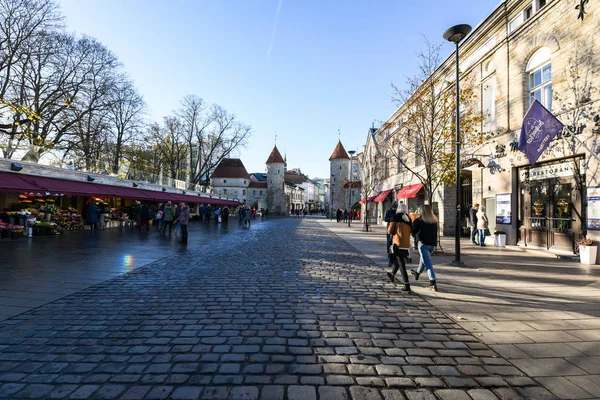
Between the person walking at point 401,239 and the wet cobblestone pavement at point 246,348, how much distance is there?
19.7 inches

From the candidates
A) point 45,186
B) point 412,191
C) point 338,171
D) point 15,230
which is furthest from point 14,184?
point 338,171

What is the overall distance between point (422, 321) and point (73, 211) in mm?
21475

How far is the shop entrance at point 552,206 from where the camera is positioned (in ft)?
35.3

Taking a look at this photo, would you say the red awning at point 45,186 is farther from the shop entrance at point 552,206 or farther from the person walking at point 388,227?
the shop entrance at point 552,206

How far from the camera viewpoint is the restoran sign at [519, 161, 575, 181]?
432 inches

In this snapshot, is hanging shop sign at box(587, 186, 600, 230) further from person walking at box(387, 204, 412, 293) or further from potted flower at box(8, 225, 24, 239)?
potted flower at box(8, 225, 24, 239)

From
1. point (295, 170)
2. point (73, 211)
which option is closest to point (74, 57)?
point (73, 211)

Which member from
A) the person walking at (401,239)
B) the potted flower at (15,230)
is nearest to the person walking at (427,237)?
the person walking at (401,239)

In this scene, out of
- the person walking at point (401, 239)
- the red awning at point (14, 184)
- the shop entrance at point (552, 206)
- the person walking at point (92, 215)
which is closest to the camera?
the person walking at point (401, 239)

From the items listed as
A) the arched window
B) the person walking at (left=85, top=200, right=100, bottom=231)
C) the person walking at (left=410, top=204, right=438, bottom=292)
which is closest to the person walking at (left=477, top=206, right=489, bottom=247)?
the arched window

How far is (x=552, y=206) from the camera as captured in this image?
11.8m

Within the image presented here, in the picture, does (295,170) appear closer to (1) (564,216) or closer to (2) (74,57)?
(2) (74,57)

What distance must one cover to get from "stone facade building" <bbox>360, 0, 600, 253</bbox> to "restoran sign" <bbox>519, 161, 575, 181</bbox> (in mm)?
35

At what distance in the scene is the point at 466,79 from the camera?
55.9 feet
